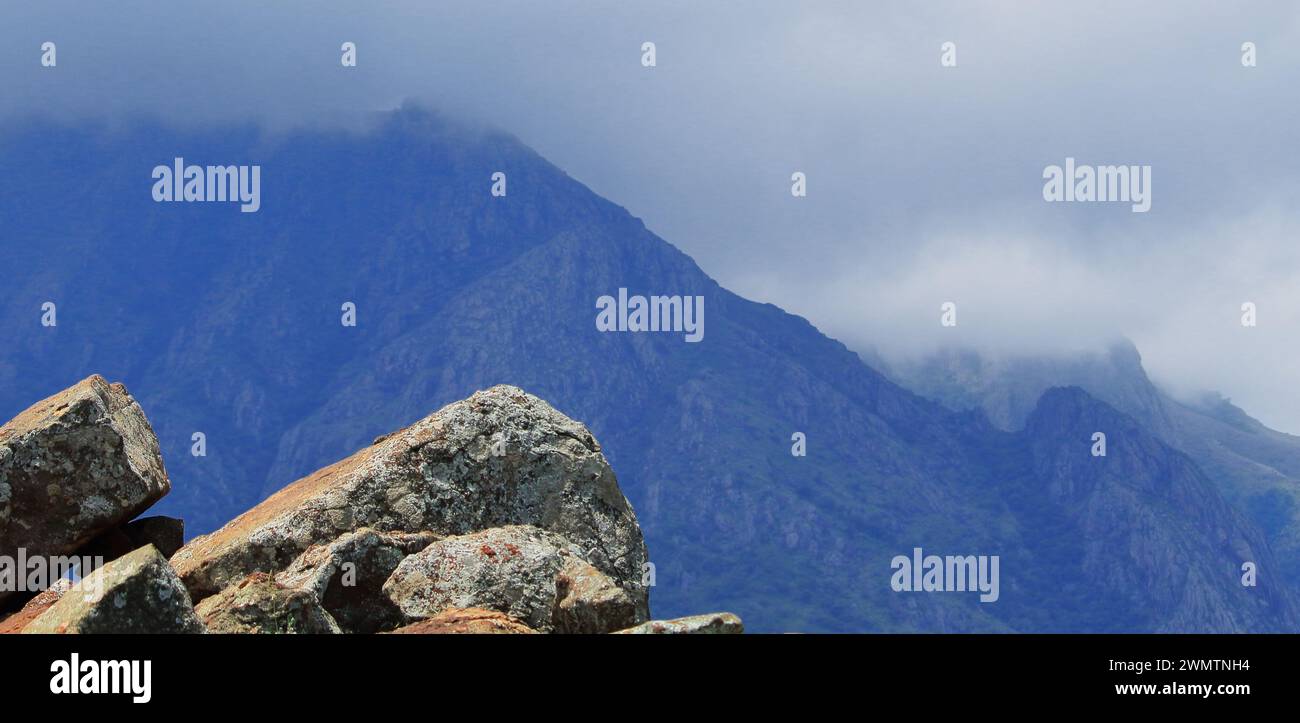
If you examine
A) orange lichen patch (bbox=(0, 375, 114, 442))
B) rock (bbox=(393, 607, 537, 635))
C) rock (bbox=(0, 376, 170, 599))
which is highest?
orange lichen patch (bbox=(0, 375, 114, 442))

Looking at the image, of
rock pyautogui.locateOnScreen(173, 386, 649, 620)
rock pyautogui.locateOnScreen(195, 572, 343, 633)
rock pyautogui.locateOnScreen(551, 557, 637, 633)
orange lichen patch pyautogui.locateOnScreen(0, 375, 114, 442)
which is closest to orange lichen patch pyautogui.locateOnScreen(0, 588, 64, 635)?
A: rock pyautogui.locateOnScreen(173, 386, 649, 620)

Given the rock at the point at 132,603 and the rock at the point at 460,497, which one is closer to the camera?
the rock at the point at 132,603

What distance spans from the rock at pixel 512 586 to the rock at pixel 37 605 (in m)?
5.02

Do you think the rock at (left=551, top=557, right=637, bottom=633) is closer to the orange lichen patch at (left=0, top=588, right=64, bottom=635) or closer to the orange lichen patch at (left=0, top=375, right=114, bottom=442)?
the orange lichen patch at (left=0, top=588, right=64, bottom=635)

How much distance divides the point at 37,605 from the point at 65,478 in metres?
2.10

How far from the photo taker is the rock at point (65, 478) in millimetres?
21172

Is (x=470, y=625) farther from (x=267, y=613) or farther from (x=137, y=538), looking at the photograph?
(x=137, y=538)

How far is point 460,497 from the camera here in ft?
77.8

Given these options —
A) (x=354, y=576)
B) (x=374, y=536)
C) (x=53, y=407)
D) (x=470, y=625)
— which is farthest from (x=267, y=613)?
(x=53, y=407)

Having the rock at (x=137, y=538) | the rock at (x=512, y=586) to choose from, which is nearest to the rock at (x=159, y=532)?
the rock at (x=137, y=538)

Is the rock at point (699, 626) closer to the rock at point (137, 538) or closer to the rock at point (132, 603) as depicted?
the rock at point (132, 603)

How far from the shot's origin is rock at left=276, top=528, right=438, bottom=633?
19203 millimetres

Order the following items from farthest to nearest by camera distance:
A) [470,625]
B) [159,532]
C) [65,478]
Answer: [159,532]
[65,478]
[470,625]

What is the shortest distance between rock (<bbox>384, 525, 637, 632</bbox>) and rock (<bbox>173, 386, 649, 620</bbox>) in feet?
7.76
